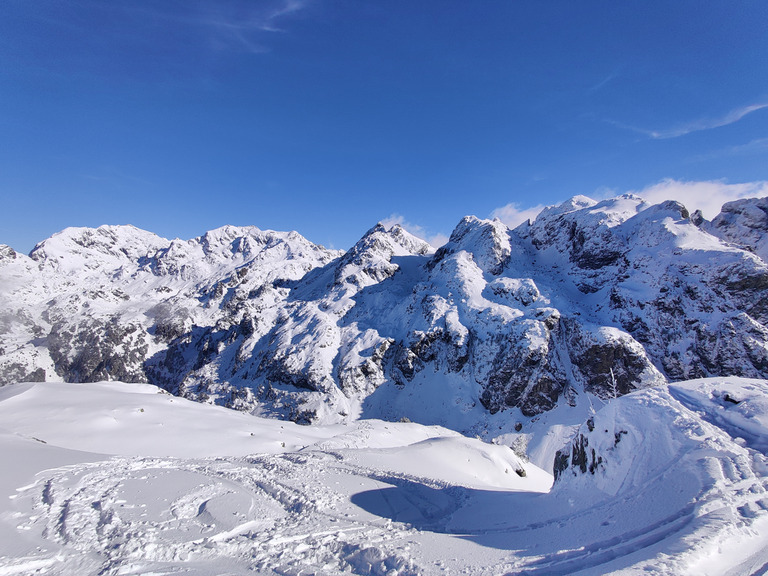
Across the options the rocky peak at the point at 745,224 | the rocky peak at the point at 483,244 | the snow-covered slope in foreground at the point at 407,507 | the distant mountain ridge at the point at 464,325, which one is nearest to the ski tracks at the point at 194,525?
the snow-covered slope in foreground at the point at 407,507

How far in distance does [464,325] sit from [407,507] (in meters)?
51.2

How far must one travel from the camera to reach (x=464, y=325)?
59.7 meters

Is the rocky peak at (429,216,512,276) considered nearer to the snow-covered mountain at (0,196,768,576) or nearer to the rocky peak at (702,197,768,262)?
the snow-covered mountain at (0,196,768,576)

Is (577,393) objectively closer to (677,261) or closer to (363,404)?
(677,261)

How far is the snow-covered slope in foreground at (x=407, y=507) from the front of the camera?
20.0 ft

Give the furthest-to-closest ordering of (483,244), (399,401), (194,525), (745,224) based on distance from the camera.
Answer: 1. (483,244)
2. (745,224)
3. (399,401)
4. (194,525)

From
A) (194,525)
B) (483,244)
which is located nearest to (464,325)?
(483,244)

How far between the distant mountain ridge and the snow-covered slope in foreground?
25.7m

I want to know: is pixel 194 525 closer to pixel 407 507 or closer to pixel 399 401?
pixel 407 507

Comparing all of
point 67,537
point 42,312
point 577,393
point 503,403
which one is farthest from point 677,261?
point 42,312

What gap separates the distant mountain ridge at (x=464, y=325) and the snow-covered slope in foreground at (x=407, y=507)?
25727mm

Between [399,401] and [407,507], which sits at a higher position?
[407,507]

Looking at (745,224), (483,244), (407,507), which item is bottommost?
(407,507)

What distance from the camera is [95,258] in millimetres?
Answer: 129875
